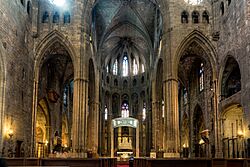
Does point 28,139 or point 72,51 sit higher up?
point 72,51

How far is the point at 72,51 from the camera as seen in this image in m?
32.8

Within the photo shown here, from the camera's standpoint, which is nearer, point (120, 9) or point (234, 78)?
point (234, 78)

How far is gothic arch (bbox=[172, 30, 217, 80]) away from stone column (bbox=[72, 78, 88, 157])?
9297 millimetres

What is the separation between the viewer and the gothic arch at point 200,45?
106 feet

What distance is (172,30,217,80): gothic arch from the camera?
3225cm

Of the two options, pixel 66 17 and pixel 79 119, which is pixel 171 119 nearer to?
pixel 79 119

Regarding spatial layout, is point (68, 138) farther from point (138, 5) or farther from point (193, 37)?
point (193, 37)

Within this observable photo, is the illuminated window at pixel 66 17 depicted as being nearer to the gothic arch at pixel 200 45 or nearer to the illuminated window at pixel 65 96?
the gothic arch at pixel 200 45

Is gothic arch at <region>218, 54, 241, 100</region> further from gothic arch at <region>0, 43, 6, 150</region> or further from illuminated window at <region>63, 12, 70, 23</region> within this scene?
gothic arch at <region>0, 43, 6, 150</region>

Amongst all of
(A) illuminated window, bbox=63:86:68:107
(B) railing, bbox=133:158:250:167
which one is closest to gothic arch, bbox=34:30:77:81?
(A) illuminated window, bbox=63:86:68:107

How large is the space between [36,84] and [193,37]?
16.1 m

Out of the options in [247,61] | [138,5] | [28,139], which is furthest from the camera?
[138,5]

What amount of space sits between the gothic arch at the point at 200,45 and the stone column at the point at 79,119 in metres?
9.30

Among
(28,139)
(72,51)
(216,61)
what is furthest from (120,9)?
(28,139)
